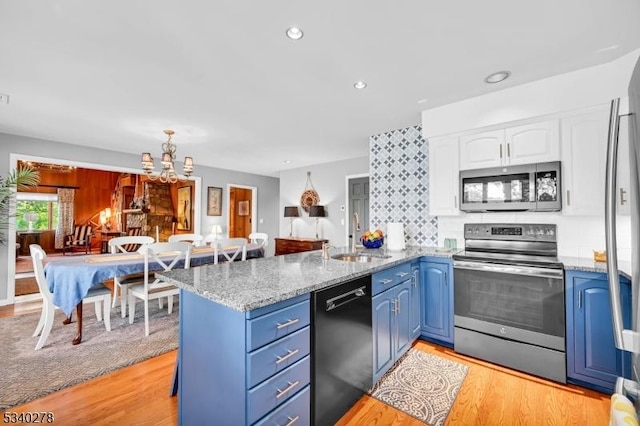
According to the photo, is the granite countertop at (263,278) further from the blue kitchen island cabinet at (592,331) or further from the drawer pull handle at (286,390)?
the blue kitchen island cabinet at (592,331)

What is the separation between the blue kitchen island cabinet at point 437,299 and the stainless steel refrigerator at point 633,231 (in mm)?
1762

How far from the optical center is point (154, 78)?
7.72 ft

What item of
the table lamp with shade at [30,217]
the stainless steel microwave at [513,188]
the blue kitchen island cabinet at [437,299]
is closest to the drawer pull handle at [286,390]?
the blue kitchen island cabinet at [437,299]

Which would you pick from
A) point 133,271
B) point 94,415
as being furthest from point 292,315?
point 133,271

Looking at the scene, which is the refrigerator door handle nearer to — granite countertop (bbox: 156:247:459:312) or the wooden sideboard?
granite countertop (bbox: 156:247:459:312)

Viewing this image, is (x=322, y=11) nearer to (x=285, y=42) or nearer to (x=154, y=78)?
(x=285, y=42)

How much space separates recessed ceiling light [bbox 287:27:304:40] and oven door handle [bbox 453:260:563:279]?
2.21 meters

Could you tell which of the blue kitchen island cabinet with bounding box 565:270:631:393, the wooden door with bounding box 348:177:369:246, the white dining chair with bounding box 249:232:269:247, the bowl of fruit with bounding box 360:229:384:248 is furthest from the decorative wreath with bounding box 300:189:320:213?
the blue kitchen island cabinet with bounding box 565:270:631:393

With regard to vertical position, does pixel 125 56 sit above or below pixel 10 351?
above

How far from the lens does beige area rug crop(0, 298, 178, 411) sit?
6.71ft

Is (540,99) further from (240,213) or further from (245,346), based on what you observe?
(240,213)

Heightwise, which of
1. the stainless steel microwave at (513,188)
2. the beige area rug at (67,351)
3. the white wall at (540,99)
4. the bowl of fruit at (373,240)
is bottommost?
the beige area rug at (67,351)

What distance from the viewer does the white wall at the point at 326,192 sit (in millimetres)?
5645

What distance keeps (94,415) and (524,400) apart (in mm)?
2820
